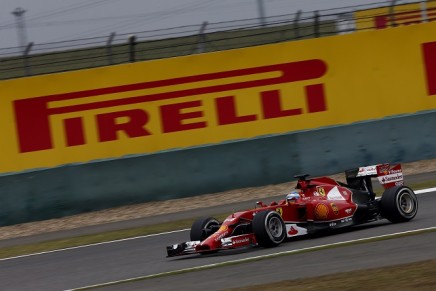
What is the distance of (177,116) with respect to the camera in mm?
20859

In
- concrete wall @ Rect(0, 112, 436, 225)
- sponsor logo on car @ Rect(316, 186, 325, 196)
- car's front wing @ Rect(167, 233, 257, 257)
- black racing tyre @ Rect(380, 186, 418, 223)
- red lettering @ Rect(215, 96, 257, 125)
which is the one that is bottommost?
car's front wing @ Rect(167, 233, 257, 257)

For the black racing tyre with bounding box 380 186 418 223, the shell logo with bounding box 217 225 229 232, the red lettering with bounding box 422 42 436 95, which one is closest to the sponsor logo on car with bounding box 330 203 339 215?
the black racing tyre with bounding box 380 186 418 223

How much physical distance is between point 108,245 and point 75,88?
764 cm

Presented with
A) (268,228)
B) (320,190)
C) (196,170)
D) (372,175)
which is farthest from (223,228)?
(196,170)

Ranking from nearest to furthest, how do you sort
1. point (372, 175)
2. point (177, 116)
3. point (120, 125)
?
1. point (372, 175)
2. point (120, 125)
3. point (177, 116)

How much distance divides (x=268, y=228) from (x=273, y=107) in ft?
33.5

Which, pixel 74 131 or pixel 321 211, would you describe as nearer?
pixel 321 211

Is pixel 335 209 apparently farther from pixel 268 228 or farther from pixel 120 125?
pixel 120 125

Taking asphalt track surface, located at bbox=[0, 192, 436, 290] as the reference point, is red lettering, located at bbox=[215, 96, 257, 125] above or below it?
above

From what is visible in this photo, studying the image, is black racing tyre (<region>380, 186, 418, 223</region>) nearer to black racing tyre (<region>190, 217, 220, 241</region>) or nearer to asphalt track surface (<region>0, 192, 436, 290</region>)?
asphalt track surface (<region>0, 192, 436, 290</region>)

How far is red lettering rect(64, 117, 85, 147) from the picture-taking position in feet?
67.2

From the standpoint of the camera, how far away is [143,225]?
16031 millimetres

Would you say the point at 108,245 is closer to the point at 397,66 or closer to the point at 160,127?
the point at 160,127

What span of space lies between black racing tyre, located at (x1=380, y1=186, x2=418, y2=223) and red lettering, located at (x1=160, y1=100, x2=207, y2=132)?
9.38 meters
